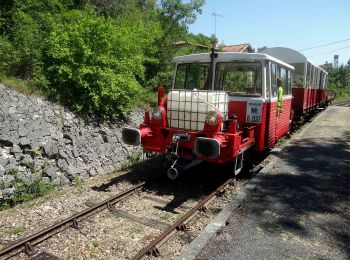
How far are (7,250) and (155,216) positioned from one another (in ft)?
7.87

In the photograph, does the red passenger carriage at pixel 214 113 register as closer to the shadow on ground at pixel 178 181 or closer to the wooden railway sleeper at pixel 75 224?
→ the shadow on ground at pixel 178 181

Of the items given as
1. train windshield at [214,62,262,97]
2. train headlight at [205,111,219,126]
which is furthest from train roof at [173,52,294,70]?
train headlight at [205,111,219,126]

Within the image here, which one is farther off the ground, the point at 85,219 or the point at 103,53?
the point at 103,53

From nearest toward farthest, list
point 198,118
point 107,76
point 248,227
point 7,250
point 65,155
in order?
point 7,250
point 248,227
point 198,118
point 65,155
point 107,76

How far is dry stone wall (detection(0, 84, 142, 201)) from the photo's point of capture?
24.9 feet

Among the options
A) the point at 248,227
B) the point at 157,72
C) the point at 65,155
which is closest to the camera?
the point at 248,227

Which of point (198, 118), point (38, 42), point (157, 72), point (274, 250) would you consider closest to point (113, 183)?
point (198, 118)

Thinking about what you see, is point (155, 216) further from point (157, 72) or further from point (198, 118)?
point (157, 72)

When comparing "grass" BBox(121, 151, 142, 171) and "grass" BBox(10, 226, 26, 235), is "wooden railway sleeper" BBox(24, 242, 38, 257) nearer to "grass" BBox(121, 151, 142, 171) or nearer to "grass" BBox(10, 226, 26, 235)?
"grass" BBox(10, 226, 26, 235)

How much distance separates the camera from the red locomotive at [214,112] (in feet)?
21.6

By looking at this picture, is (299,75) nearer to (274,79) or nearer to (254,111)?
(274,79)

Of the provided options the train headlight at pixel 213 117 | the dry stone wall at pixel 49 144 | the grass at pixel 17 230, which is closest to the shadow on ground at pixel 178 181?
the dry stone wall at pixel 49 144

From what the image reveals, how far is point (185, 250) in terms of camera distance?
181 inches

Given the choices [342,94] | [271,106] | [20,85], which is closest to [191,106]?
[271,106]
